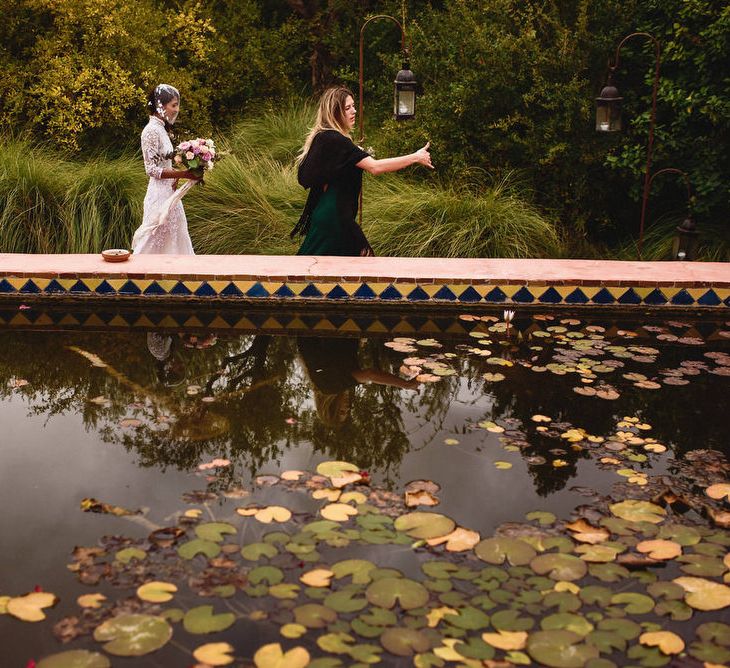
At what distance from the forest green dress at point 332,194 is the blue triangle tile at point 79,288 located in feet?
5.04

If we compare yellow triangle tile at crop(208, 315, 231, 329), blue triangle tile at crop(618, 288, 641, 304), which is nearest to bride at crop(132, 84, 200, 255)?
yellow triangle tile at crop(208, 315, 231, 329)

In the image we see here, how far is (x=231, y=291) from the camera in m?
6.32

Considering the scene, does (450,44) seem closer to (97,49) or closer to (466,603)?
(97,49)

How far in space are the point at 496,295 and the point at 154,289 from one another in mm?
2246

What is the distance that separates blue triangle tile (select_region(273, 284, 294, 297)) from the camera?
630cm

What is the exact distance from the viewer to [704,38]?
334 inches

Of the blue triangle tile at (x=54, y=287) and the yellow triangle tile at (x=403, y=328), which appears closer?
the yellow triangle tile at (x=403, y=328)

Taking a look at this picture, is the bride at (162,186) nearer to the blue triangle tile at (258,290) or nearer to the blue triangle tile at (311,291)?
the blue triangle tile at (258,290)

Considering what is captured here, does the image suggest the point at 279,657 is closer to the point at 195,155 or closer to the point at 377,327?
the point at 377,327

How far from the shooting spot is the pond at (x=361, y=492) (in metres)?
3.04

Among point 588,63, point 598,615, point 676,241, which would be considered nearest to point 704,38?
point 588,63

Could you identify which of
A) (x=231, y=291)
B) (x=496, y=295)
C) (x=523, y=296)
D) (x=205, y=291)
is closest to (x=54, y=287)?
(x=205, y=291)

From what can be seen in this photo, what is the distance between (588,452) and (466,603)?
1385 mm

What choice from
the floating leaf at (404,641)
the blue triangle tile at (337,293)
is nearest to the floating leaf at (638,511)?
the floating leaf at (404,641)
